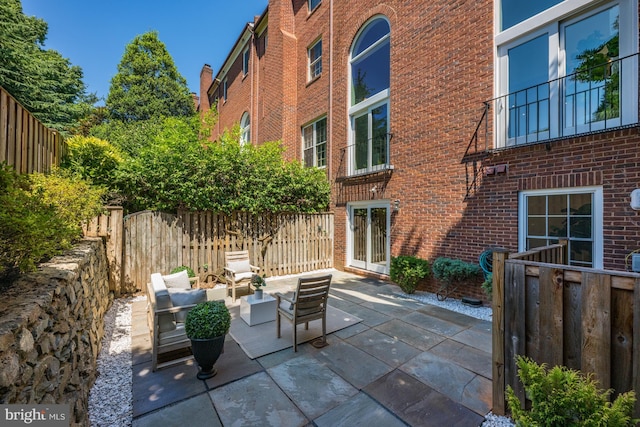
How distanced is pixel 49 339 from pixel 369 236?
24.4 feet

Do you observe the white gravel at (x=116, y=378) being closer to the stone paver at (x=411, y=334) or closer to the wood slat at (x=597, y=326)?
the wood slat at (x=597, y=326)

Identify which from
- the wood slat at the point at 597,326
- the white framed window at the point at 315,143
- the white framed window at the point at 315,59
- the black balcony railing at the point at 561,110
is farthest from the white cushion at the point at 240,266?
the white framed window at the point at 315,59

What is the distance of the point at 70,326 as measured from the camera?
241cm

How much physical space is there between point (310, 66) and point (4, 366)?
12081 mm

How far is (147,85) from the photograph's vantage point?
19.7m

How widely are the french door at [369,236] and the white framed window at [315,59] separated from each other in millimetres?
5821

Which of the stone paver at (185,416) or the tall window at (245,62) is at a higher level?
the tall window at (245,62)

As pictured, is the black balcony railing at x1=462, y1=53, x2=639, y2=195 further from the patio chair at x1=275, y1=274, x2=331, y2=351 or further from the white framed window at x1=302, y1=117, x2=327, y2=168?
the white framed window at x1=302, y1=117, x2=327, y2=168

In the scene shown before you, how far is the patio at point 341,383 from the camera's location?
2551mm

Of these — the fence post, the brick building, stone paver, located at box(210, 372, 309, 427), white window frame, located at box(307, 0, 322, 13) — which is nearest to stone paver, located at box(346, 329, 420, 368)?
the fence post

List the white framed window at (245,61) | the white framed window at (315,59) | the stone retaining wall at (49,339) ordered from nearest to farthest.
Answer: the stone retaining wall at (49,339)
the white framed window at (315,59)
the white framed window at (245,61)

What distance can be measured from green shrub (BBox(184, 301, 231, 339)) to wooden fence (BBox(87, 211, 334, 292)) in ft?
12.7

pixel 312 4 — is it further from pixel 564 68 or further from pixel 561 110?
pixel 561 110

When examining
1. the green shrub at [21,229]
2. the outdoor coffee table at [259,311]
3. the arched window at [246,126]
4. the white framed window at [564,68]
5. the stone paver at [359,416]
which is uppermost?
the arched window at [246,126]
